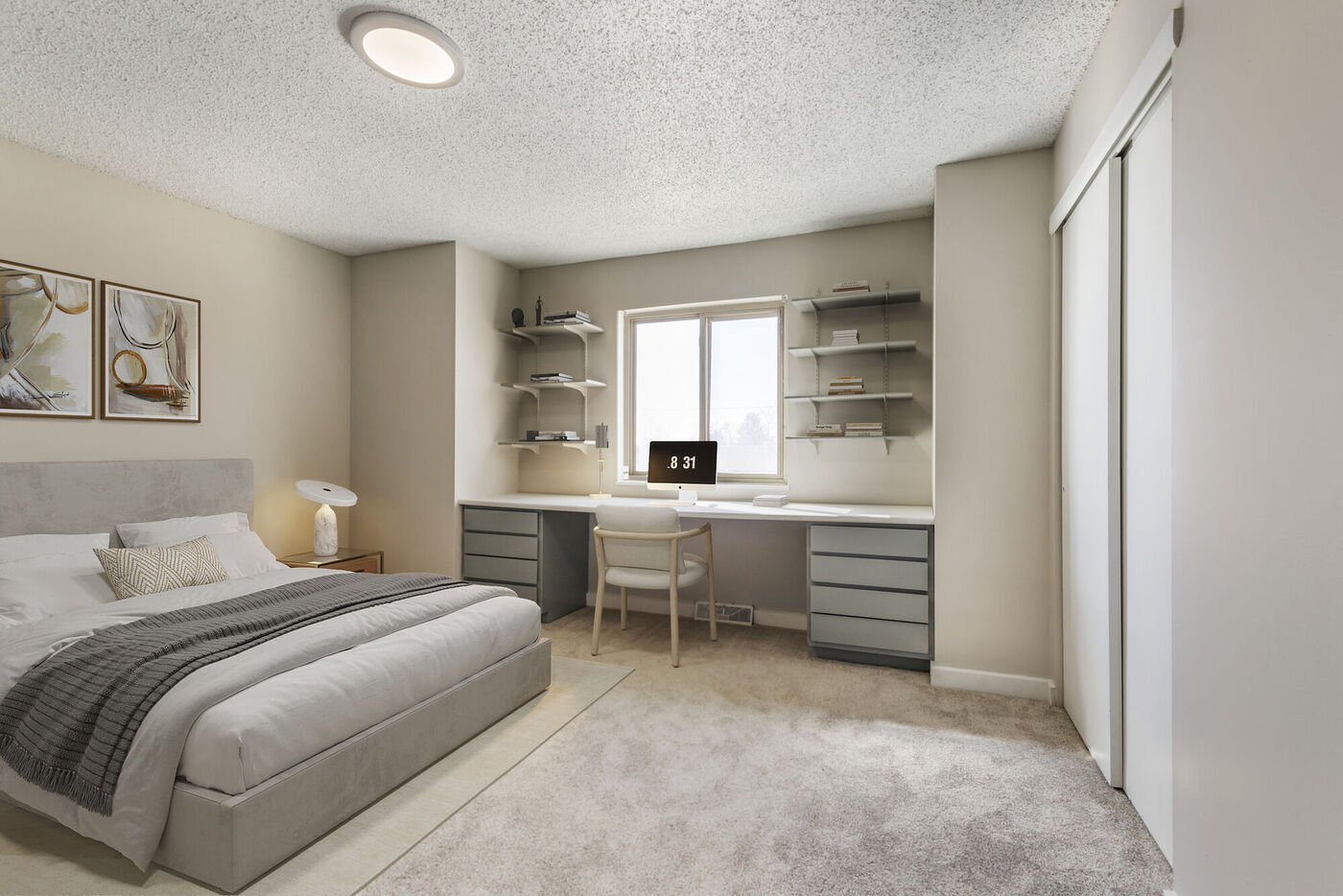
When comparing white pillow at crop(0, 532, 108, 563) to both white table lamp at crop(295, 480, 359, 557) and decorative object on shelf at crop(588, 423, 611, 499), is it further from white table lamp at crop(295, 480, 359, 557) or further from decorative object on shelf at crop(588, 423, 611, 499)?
decorative object on shelf at crop(588, 423, 611, 499)

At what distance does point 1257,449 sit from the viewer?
1136mm

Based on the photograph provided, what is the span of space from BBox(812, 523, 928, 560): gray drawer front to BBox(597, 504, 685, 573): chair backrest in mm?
771

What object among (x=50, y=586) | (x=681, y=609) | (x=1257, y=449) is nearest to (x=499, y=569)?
(x=681, y=609)

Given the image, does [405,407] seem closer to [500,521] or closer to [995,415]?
[500,521]

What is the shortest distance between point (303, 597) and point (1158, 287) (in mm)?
3165

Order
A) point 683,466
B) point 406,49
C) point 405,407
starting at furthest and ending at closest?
1. point 405,407
2. point 683,466
3. point 406,49

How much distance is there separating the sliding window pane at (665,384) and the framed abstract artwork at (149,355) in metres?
2.71

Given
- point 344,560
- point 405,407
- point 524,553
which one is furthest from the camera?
point 405,407

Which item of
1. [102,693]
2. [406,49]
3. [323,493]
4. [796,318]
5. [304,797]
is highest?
[406,49]

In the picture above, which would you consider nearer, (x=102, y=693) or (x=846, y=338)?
(x=102, y=693)

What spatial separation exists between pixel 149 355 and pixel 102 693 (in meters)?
2.31

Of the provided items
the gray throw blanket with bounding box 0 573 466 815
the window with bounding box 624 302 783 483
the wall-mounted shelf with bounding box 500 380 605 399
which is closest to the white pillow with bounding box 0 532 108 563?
the gray throw blanket with bounding box 0 573 466 815

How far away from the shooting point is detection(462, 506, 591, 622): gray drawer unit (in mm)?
4117

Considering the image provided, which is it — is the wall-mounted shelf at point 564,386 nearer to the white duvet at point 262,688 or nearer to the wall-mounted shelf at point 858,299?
the wall-mounted shelf at point 858,299
